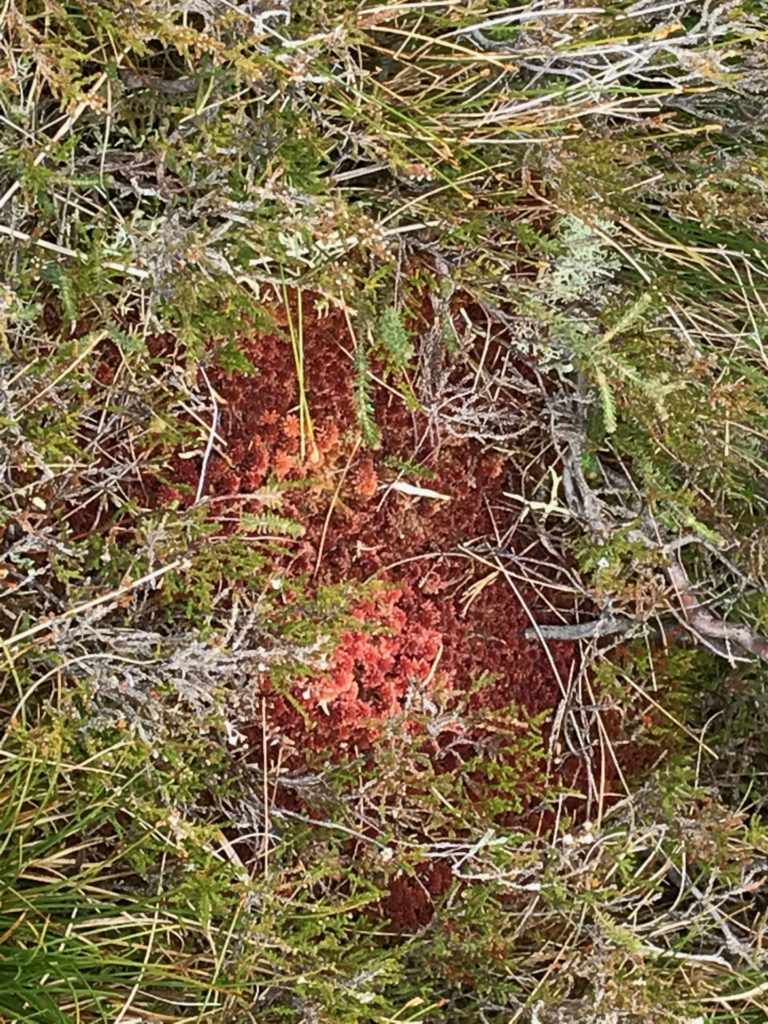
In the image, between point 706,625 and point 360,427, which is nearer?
point 360,427

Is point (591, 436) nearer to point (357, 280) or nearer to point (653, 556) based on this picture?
point (653, 556)

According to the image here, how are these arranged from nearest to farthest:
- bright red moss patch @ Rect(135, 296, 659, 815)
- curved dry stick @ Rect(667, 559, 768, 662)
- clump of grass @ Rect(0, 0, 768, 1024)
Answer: clump of grass @ Rect(0, 0, 768, 1024), bright red moss patch @ Rect(135, 296, 659, 815), curved dry stick @ Rect(667, 559, 768, 662)

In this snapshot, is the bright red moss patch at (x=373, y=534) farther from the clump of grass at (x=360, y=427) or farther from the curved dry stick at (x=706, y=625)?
the curved dry stick at (x=706, y=625)

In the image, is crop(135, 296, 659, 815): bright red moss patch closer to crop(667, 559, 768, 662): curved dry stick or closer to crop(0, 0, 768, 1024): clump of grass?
crop(0, 0, 768, 1024): clump of grass

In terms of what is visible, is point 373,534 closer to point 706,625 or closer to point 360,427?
point 360,427

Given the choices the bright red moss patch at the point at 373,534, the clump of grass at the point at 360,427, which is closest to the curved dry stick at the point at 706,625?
the clump of grass at the point at 360,427

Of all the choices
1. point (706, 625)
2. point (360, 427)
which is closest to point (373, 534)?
point (360, 427)

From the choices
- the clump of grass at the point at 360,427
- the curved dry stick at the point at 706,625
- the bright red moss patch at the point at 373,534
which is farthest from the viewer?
the curved dry stick at the point at 706,625

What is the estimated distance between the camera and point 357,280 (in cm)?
149

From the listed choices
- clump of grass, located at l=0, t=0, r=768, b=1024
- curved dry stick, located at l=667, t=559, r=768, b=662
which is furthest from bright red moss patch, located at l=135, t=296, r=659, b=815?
curved dry stick, located at l=667, t=559, r=768, b=662

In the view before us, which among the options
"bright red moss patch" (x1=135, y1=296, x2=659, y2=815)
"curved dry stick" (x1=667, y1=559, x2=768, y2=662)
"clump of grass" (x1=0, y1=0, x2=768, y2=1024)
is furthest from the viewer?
"curved dry stick" (x1=667, y1=559, x2=768, y2=662)

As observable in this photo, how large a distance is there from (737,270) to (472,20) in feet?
1.80

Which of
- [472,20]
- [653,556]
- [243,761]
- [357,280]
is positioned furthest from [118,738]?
[472,20]

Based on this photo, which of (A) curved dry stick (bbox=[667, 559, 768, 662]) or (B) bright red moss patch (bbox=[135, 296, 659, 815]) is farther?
(A) curved dry stick (bbox=[667, 559, 768, 662])
